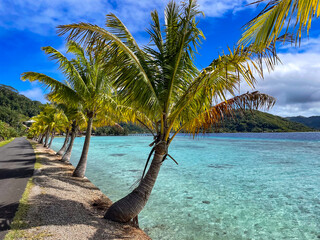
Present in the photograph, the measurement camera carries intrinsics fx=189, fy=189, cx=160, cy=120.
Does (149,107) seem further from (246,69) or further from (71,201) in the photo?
(71,201)

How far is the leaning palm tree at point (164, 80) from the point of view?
405 cm

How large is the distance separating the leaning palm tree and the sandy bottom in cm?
45

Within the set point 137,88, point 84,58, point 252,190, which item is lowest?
point 252,190

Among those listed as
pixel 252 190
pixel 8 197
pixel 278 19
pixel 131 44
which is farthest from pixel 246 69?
pixel 252 190

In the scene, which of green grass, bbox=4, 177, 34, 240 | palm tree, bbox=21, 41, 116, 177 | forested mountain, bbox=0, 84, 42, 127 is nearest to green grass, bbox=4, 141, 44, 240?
green grass, bbox=4, 177, 34, 240

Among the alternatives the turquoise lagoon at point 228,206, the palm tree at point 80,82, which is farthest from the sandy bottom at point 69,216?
the palm tree at point 80,82

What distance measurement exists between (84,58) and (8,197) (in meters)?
5.94

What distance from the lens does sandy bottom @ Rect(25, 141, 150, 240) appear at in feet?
12.4

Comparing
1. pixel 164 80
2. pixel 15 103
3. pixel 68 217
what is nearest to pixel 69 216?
pixel 68 217

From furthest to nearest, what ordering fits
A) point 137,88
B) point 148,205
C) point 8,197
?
point 148,205
point 8,197
point 137,88

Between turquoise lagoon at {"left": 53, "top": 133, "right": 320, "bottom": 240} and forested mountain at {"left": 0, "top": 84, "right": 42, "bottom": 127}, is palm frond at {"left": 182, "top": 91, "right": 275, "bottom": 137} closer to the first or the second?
turquoise lagoon at {"left": 53, "top": 133, "right": 320, "bottom": 240}

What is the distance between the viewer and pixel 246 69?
3.43 m

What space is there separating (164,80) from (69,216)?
13.2ft

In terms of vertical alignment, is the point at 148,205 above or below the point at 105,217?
below
